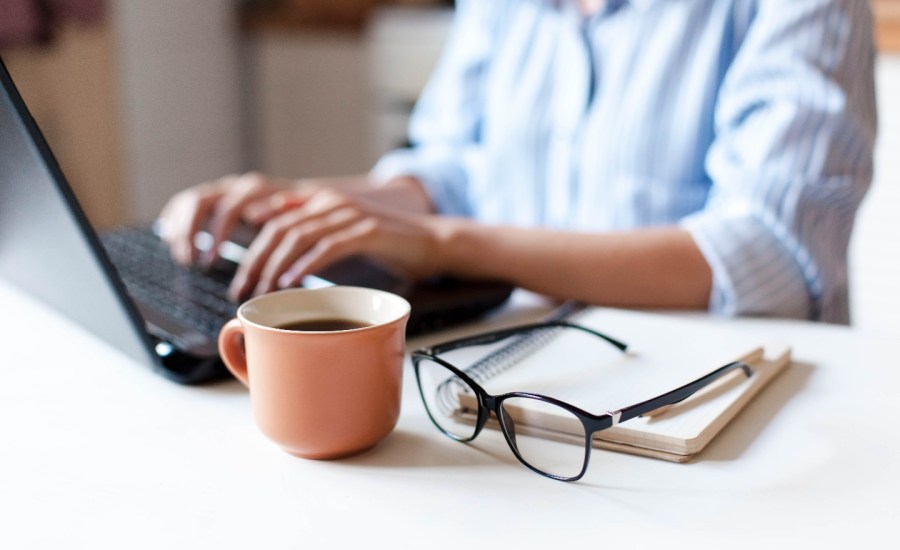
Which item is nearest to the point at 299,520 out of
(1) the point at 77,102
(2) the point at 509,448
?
(2) the point at 509,448

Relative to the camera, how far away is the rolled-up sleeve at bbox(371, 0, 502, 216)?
1.22 metres

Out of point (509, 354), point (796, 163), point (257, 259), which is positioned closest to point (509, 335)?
point (509, 354)

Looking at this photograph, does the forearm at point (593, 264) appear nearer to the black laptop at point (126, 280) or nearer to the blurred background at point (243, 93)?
the black laptop at point (126, 280)

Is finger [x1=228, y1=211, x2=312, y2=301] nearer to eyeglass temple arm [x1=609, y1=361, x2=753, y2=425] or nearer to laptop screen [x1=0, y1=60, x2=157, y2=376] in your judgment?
laptop screen [x1=0, y1=60, x2=157, y2=376]

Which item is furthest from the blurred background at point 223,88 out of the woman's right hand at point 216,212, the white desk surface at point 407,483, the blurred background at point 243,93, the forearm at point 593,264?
the white desk surface at point 407,483

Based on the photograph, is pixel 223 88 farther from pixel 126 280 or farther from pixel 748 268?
pixel 748 268

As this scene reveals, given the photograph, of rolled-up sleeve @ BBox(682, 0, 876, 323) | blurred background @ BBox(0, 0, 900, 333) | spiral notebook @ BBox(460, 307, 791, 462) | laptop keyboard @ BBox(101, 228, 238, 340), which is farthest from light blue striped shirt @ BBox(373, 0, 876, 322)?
blurred background @ BBox(0, 0, 900, 333)

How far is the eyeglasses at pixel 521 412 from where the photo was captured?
1.80ft

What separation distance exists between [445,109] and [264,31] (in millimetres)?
1551

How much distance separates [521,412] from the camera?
595 mm

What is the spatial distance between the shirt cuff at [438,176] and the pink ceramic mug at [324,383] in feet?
2.07

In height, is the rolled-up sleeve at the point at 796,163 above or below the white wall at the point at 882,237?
above

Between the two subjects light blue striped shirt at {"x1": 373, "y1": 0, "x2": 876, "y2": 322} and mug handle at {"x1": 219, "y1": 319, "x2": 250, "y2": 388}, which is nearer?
mug handle at {"x1": 219, "y1": 319, "x2": 250, "y2": 388}

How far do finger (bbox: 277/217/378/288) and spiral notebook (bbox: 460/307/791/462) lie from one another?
0.57 feet
